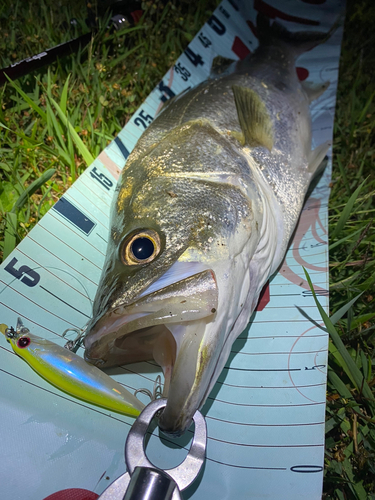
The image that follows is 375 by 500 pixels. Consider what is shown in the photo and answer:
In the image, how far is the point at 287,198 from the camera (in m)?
1.92

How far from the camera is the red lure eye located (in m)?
1.49

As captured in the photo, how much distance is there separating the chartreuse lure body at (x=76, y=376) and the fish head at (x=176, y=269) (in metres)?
0.08

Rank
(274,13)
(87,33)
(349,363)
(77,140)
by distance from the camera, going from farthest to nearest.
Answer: (274,13), (87,33), (77,140), (349,363)

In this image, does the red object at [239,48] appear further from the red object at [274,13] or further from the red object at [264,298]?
the red object at [264,298]

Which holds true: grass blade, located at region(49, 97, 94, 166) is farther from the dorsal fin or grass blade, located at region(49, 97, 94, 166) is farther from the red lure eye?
the red lure eye

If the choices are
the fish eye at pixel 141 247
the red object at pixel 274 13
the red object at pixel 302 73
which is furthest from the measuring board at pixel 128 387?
the red object at pixel 274 13

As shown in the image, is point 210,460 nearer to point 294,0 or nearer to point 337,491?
point 337,491

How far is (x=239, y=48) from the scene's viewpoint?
340cm

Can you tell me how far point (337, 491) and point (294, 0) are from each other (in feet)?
14.4

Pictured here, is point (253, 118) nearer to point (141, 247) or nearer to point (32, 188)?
point (141, 247)

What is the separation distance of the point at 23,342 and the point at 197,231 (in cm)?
94

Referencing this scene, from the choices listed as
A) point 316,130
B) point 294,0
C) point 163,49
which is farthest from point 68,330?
point 294,0

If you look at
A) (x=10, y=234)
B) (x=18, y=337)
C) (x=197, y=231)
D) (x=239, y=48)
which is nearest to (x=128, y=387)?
(x=18, y=337)

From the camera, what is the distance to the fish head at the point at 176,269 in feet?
3.78
